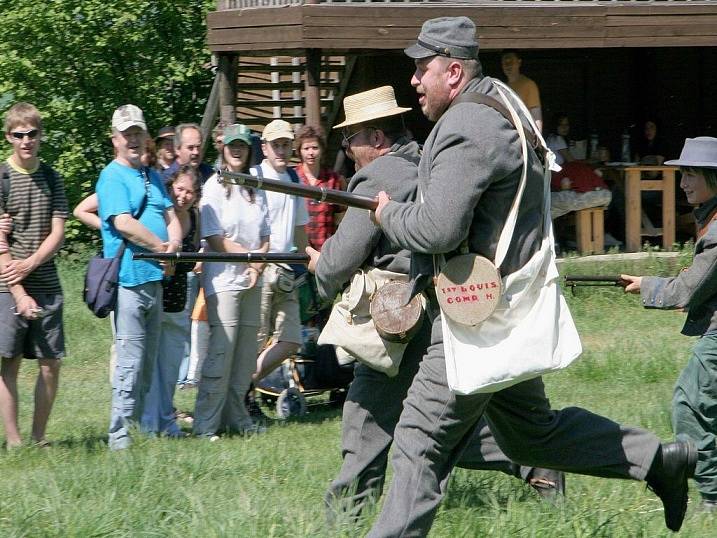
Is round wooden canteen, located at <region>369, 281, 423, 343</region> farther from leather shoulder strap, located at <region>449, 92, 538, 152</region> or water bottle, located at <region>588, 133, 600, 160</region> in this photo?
water bottle, located at <region>588, 133, 600, 160</region>

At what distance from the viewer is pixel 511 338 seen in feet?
15.1

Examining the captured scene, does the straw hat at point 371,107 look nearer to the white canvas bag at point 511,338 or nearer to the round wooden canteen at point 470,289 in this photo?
the white canvas bag at point 511,338

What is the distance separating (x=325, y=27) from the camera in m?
13.1

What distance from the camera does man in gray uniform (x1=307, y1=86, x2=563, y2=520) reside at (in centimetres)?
538

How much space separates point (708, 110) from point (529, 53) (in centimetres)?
309

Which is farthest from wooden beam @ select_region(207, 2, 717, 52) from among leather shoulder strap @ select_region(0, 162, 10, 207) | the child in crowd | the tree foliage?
leather shoulder strap @ select_region(0, 162, 10, 207)

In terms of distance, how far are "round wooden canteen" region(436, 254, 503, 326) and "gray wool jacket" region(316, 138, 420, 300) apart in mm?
811

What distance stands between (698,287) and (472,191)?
1.62 m

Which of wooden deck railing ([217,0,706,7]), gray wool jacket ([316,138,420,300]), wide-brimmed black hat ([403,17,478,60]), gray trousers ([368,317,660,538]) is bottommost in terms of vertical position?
gray trousers ([368,317,660,538])

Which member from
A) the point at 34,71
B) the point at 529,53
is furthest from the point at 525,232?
the point at 34,71

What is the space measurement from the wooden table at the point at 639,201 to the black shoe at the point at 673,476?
9.74 meters

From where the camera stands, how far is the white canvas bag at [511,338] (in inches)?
180

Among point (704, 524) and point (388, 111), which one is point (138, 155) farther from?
point (704, 524)

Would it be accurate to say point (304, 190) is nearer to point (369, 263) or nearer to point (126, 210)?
point (369, 263)
